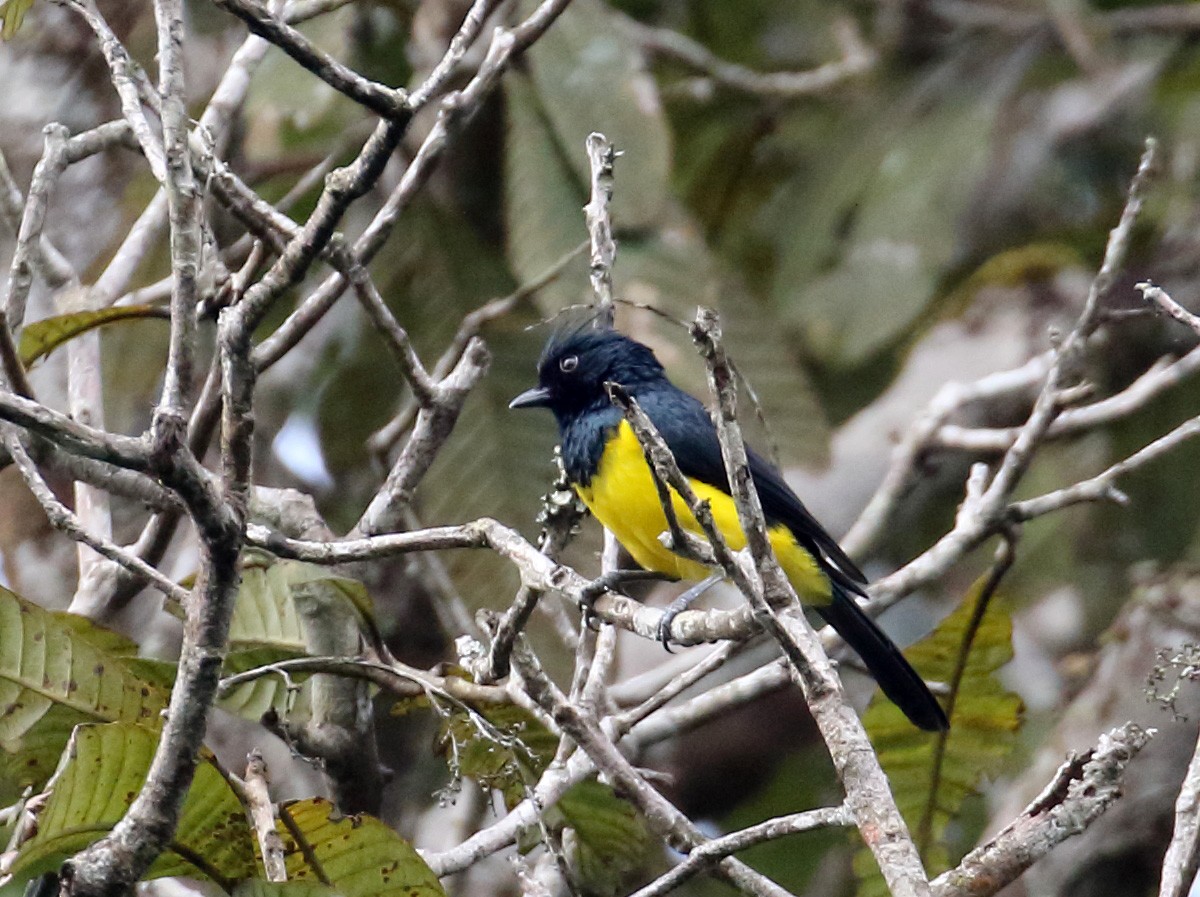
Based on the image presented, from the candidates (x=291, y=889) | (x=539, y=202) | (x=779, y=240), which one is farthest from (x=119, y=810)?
(x=779, y=240)

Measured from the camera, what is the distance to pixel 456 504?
461cm

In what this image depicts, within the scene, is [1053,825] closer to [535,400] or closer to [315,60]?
[315,60]

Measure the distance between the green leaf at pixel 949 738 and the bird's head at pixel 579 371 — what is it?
1.11 meters

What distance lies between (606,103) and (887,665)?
6.69 ft

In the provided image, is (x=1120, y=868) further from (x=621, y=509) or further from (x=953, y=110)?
(x=953, y=110)

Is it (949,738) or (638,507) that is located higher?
(638,507)

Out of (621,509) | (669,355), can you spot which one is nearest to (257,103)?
(669,355)

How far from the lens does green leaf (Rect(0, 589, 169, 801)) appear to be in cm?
263

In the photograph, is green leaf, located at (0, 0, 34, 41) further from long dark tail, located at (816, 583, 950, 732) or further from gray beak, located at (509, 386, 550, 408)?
long dark tail, located at (816, 583, 950, 732)

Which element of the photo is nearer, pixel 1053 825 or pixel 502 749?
pixel 1053 825

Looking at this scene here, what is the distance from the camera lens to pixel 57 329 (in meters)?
3.00

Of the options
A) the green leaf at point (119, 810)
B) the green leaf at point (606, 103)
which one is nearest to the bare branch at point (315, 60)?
the green leaf at point (119, 810)

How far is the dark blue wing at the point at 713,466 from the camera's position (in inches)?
157

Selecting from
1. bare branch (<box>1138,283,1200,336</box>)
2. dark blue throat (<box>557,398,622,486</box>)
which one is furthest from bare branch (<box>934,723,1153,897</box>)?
dark blue throat (<box>557,398,622,486</box>)
